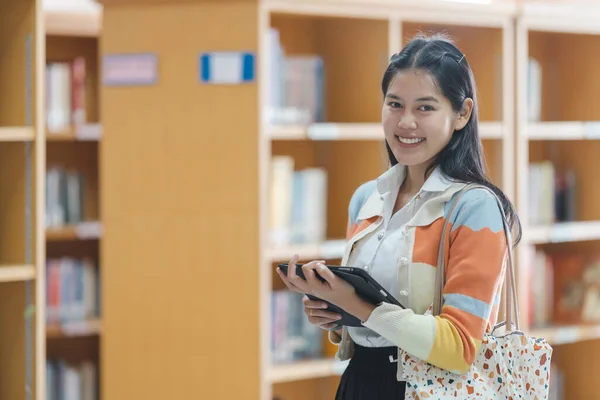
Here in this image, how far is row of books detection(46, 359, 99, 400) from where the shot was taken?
4.45m

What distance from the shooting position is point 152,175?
3.33 m

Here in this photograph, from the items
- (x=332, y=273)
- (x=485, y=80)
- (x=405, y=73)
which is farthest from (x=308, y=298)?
(x=485, y=80)

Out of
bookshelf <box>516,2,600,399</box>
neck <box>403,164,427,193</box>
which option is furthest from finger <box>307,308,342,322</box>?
bookshelf <box>516,2,600,399</box>

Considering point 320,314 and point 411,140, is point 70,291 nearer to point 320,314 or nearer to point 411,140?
point 320,314

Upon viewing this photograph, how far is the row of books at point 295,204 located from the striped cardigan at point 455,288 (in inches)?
67.8

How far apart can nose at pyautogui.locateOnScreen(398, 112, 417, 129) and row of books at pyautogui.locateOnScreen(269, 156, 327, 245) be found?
170 cm

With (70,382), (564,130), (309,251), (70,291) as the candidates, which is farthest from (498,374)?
(70,382)

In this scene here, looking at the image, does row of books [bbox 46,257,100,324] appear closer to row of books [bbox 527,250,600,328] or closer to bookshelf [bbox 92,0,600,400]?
bookshelf [bbox 92,0,600,400]

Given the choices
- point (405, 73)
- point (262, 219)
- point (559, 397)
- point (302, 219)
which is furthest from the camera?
point (559, 397)

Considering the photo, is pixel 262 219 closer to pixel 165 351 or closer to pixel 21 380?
pixel 165 351

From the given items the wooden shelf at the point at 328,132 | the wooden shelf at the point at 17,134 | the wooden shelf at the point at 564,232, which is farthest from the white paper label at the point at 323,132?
the wooden shelf at the point at 17,134

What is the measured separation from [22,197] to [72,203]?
74.6 inches

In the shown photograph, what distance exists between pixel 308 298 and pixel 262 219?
59.0 inches

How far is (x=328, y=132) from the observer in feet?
11.0
